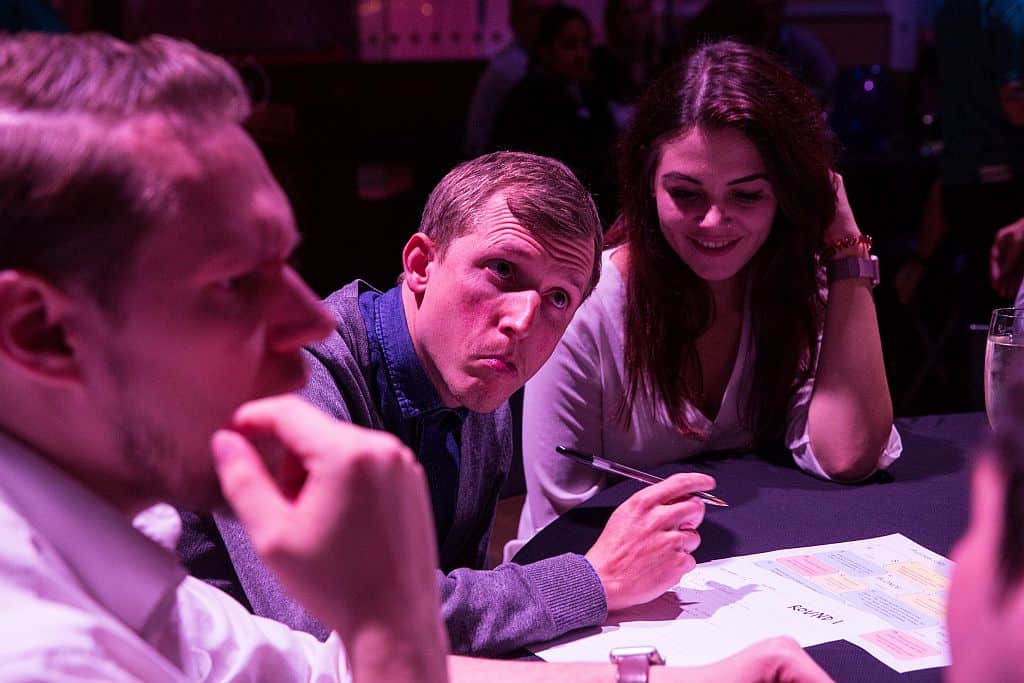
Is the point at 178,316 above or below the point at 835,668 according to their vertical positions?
above

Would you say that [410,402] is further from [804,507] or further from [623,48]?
[623,48]

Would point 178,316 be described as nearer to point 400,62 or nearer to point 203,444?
point 203,444

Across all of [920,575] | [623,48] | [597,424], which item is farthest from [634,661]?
[623,48]

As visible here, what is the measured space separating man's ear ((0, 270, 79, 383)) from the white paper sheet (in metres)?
0.82

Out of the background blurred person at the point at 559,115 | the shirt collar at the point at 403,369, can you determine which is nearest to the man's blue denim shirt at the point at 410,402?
the shirt collar at the point at 403,369

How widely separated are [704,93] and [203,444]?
180 centimetres

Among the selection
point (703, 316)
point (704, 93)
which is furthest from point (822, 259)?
point (704, 93)

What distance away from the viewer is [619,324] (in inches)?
96.0

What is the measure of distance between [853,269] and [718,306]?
13.1 inches

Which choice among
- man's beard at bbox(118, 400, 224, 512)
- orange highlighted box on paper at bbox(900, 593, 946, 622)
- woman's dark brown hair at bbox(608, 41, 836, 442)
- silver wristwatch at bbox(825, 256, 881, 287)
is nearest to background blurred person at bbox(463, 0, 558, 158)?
woman's dark brown hair at bbox(608, 41, 836, 442)

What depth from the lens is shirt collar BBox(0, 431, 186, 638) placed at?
2.69 ft

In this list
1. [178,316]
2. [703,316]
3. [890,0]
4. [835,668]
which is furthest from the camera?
[890,0]

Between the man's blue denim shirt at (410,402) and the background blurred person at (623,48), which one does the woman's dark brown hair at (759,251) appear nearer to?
the man's blue denim shirt at (410,402)

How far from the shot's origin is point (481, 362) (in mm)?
1782
